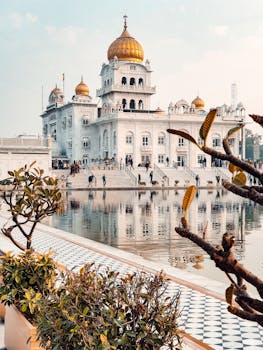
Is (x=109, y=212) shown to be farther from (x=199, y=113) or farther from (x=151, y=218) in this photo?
(x=199, y=113)

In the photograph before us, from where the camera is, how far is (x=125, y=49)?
157 ft

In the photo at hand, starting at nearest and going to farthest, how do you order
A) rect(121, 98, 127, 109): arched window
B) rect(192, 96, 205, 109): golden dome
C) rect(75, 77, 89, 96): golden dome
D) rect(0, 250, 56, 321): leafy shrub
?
1. rect(0, 250, 56, 321): leafy shrub
2. rect(121, 98, 127, 109): arched window
3. rect(75, 77, 89, 96): golden dome
4. rect(192, 96, 205, 109): golden dome

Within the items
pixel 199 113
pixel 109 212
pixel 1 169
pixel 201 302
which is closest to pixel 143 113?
pixel 199 113

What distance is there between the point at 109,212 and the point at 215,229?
17.7 feet

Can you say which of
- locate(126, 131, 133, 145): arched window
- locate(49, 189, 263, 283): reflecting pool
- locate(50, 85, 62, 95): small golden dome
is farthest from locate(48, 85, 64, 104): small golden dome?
locate(49, 189, 263, 283): reflecting pool

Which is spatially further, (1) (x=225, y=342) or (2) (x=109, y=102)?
(2) (x=109, y=102)

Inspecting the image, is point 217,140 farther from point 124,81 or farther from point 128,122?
point 124,81

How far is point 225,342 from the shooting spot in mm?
4211

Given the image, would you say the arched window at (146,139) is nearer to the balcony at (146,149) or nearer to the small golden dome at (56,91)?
the balcony at (146,149)

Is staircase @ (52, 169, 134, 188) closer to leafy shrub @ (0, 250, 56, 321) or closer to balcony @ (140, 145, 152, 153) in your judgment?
balcony @ (140, 145, 152, 153)

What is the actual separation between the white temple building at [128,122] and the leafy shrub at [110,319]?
41213mm

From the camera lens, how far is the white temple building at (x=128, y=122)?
44781 mm

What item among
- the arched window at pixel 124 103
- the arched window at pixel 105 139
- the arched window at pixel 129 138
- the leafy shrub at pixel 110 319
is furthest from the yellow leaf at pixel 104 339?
the arched window at pixel 124 103

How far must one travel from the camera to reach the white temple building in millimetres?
44781
